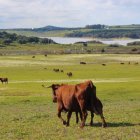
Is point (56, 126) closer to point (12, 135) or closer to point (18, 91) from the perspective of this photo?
point (12, 135)

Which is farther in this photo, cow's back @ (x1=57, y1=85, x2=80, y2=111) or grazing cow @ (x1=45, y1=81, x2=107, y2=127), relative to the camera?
cow's back @ (x1=57, y1=85, x2=80, y2=111)

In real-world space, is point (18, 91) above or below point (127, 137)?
below

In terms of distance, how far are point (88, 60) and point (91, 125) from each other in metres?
91.4

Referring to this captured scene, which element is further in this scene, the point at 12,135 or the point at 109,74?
the point at 109,74

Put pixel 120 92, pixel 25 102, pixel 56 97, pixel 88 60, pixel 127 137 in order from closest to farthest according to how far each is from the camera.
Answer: pixel 127 137 → pixel 56 97 → pixel 25 102 → pixel 120 92 → pixel 88 60

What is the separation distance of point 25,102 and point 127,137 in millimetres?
23910

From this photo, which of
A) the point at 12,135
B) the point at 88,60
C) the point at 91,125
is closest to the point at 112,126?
the point at 91,125

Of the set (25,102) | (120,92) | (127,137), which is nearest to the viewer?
(127,137)

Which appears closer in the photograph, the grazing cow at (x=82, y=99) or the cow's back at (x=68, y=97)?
the grazing cow at (x=82, y=99)

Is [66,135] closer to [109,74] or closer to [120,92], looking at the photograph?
[120,92]

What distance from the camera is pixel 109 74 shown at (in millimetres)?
74250

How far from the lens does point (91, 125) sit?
63.3ft

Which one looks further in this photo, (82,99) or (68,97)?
(68,97)

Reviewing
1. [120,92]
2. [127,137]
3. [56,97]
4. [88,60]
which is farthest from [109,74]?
[127,137]
